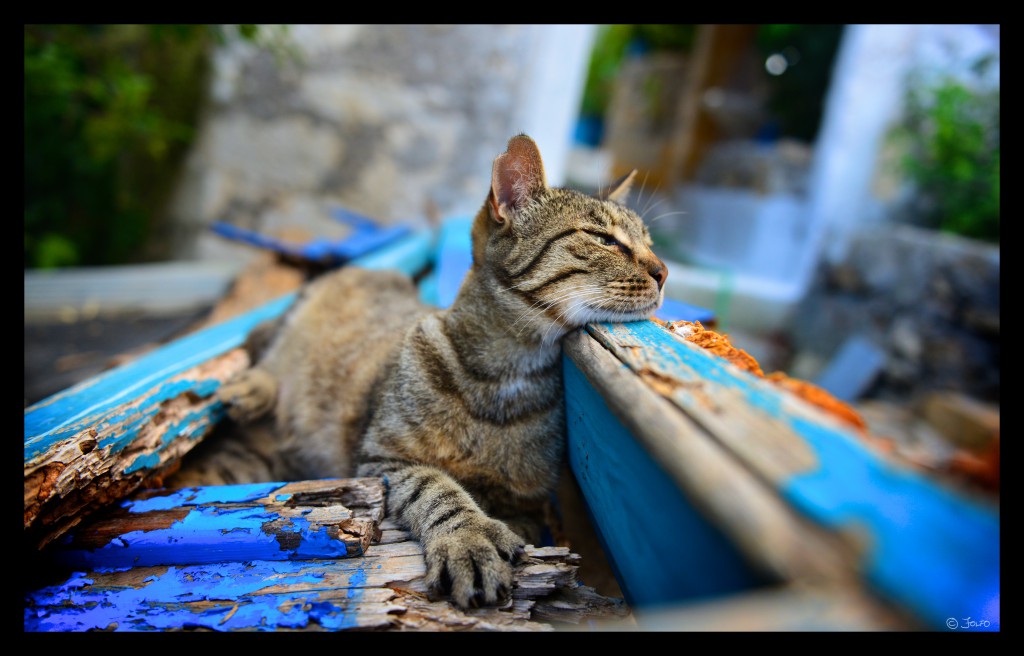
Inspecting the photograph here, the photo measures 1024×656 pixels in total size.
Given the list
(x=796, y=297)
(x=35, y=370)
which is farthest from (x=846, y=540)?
(x=796, y=297)

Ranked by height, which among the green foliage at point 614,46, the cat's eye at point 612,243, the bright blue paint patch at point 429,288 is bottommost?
the bright blue paint patch at point 429,288

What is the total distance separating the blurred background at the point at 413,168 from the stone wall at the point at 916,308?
0.02 m

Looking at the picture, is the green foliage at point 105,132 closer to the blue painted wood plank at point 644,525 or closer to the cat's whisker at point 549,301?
the cat's whisker at point 549,301

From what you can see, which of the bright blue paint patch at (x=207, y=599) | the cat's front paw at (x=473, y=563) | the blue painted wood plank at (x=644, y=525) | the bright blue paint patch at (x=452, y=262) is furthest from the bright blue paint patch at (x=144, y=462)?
the bright blue paint patch at (x=452, y=262)

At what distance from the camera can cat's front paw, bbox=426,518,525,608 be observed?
1137mm

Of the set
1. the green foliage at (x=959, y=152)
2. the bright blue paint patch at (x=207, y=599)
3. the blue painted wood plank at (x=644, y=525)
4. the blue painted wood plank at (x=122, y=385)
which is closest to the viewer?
the blue painted wood plank at (x=644, y=525)

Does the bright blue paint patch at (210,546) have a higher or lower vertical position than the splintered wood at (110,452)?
lower

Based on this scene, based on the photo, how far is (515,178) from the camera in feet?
5.62

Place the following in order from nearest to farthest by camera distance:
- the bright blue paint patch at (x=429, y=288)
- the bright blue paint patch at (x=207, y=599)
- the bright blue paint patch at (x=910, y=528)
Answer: the bright blue paint patch at (x=910, y=528), the bright blue paint patch at (x=207, y=599), the bright blue paint patch at (x=429, y=288)

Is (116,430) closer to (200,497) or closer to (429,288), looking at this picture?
(200,497)

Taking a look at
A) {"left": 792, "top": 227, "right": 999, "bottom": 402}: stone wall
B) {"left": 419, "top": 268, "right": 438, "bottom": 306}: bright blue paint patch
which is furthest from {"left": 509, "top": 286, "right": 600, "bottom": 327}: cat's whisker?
{"left": 792, "top": 227, "right": 999, "bottom": 402}: stone wall

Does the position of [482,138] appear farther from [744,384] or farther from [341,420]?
[744,384]

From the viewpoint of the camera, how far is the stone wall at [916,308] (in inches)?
149
